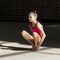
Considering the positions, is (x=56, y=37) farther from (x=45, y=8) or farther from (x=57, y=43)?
(x=45, y=8)

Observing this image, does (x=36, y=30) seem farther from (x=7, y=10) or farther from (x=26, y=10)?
(x=7, y=10)

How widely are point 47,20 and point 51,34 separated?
609 centimetres

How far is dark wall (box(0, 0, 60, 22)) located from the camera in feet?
58.1

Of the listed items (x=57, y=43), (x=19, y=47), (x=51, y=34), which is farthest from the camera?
(x=51, y=34)

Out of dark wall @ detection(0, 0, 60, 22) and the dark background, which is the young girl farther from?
dark wall @ detection(0, 0, 60, 22)

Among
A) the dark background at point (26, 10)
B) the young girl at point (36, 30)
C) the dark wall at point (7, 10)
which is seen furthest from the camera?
the dark wall at point (7, 10)

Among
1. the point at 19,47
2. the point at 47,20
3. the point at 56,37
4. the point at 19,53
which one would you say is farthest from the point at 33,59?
the point at 47,20

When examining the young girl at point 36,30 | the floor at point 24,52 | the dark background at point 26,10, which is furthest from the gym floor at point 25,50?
the dark background at point 26,10

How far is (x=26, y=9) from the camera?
18281 mm

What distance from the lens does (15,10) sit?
1847 centimetres

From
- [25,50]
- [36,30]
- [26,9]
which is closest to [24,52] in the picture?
[25,50]

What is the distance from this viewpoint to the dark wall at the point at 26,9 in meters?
17.7

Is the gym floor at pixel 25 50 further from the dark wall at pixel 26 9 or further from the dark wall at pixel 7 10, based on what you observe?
the dark wall at pixel 7 10

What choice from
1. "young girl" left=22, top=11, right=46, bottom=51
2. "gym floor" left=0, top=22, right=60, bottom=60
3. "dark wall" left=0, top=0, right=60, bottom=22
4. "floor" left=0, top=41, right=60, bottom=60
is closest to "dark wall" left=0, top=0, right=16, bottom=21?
"dark wall" left=0, top=0, right=60, bottom=22
